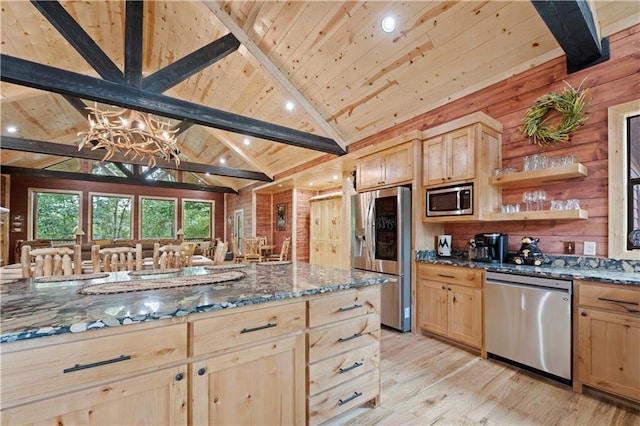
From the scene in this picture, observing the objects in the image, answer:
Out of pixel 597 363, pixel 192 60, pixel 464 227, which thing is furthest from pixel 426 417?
pixel 192 60

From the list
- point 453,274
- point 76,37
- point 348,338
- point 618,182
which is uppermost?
point 76,37

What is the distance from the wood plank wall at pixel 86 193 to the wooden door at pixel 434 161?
29.9 ft

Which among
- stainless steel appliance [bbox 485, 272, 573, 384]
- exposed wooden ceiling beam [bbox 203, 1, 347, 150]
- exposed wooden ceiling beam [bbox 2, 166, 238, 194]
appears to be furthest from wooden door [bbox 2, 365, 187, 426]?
exposed wooden ceiling beam [bbox 2, 166, 238, 194]

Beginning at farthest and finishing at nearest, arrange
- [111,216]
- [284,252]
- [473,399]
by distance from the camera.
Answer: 1. [111,216]
2. [284,252]
3. [473,399]

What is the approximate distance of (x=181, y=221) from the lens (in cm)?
1016

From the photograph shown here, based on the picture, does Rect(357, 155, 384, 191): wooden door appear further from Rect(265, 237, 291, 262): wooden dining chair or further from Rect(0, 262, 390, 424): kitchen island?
Answer: Rect(265, 237, 291, 262): wooden dining chair

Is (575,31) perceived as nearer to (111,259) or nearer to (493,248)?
(493,248)

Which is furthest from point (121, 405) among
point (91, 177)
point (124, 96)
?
point (91, 177)

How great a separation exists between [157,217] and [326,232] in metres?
6.31

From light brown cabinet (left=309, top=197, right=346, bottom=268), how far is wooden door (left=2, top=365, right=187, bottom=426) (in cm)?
541

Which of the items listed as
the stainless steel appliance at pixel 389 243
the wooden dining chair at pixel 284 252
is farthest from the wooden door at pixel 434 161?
the wooden dining chair at pixel 284 252

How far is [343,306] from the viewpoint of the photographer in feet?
5.69

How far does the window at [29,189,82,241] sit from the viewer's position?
804 centimetres

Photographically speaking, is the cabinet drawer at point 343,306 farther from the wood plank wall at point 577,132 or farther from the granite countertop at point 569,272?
the wood plank wall at point 577,132
